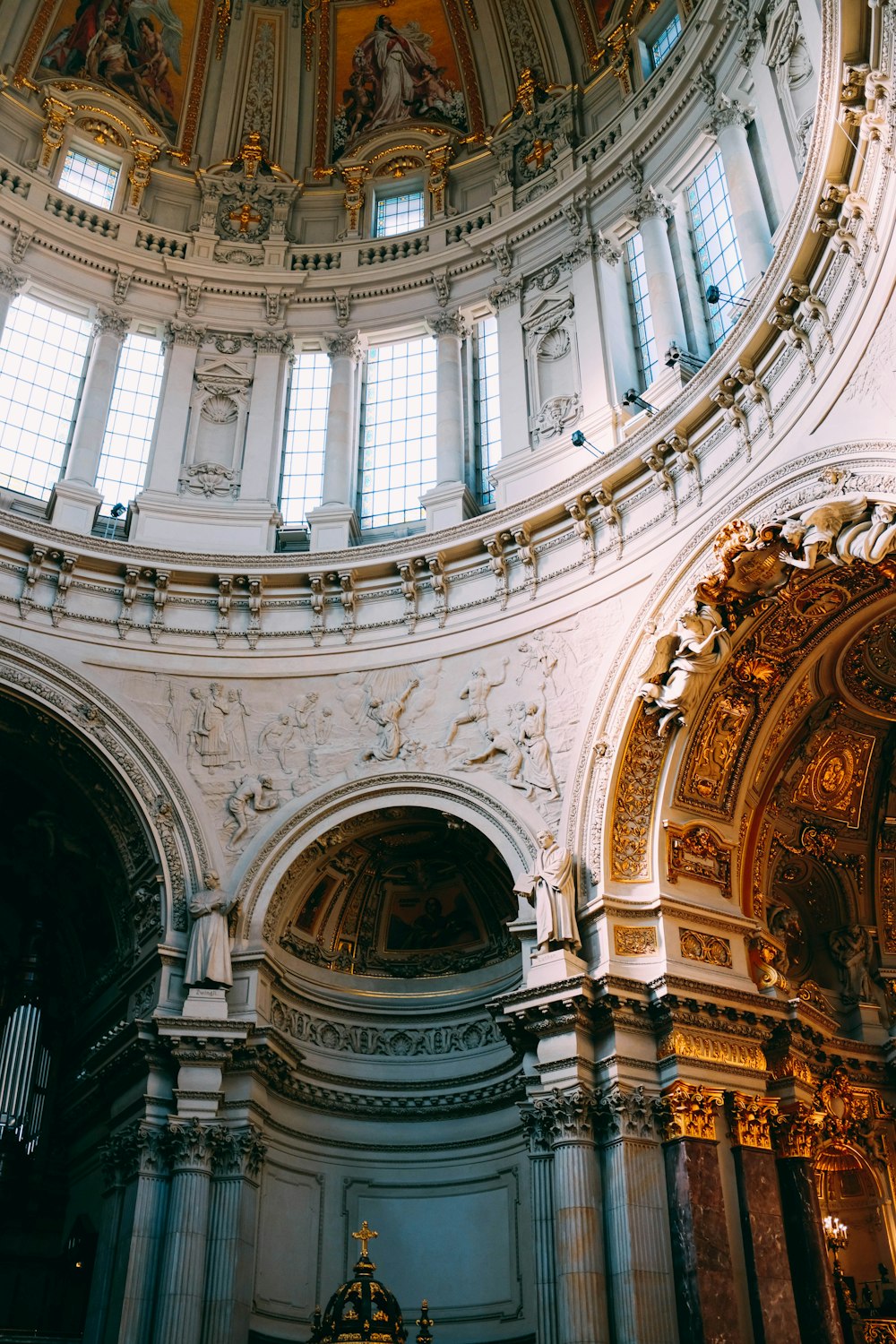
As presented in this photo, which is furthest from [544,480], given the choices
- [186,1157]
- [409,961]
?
[186,1157]

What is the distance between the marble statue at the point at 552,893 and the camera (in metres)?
17.8

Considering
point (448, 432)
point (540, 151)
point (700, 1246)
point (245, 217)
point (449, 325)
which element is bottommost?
point (700, 1246)

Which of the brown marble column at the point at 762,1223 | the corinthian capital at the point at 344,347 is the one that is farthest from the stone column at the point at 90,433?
the brown marble column at the point at 762,1223

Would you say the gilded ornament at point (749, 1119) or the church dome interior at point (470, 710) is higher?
the church dome interior at point (470, 710)

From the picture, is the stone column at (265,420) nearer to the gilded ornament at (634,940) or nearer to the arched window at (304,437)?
the arched window at (304,437)

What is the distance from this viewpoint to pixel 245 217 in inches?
1120

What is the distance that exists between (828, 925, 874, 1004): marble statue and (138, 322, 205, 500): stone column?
15.0m

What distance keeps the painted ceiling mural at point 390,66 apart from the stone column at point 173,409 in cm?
710

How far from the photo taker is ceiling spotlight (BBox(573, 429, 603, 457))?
20653 millimetres

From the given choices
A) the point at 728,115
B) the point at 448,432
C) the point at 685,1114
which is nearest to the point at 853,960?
the point at 685,1114

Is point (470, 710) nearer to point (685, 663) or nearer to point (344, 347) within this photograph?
point (685, 663)

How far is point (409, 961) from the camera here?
22.4 m

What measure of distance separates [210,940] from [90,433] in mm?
10827

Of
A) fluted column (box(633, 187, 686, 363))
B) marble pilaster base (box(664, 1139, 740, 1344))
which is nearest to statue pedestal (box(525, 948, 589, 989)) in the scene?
marble pilaster base (box(664, 1139, 740, 1344))
